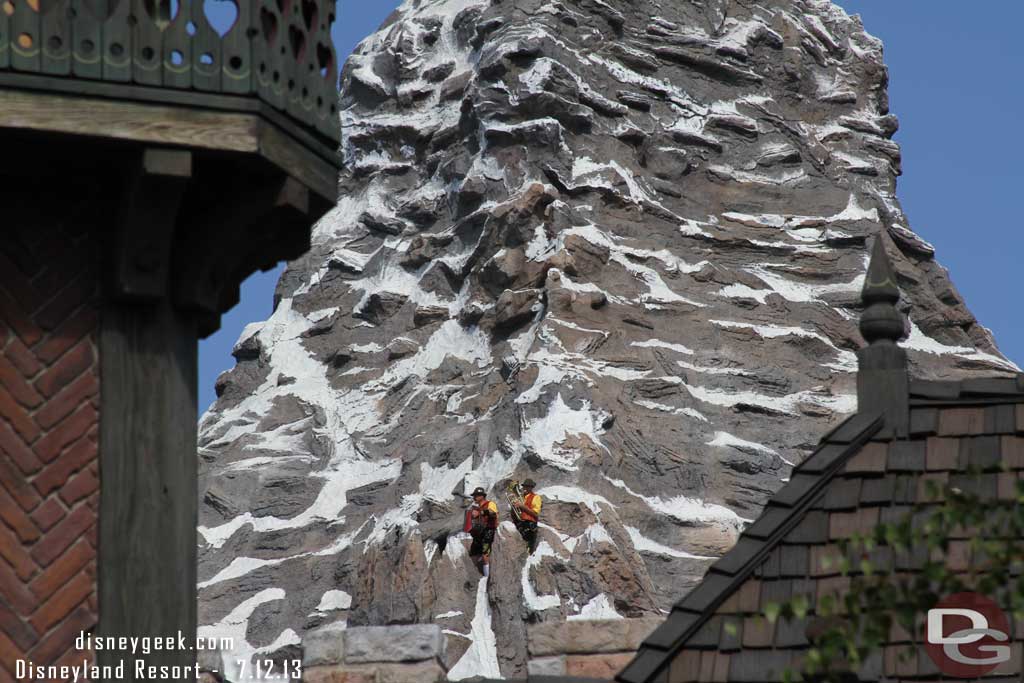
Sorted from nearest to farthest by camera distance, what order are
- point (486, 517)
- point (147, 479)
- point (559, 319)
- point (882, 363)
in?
point (147, 479), point (882, 363), point (486, 517), point (559, 319)

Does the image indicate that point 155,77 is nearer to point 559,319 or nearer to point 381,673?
point 381,673

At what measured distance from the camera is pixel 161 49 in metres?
10.4

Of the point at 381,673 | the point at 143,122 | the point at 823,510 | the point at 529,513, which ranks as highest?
the point at 529,513

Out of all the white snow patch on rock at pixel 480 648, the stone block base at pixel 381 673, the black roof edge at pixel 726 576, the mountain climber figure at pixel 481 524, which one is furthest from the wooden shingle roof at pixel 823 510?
the white snow patch on rock at pixel 480 648

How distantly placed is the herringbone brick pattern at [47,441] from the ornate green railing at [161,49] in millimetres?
969

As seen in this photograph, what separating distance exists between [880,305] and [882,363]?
38 cm

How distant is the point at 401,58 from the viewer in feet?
225

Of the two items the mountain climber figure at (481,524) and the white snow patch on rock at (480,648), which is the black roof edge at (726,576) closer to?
the mountain climber figure at (481,524)

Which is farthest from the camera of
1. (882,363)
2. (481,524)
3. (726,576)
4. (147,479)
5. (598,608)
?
(598,608)

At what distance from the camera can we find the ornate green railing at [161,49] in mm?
10195

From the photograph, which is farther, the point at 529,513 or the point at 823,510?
the point at 529,513

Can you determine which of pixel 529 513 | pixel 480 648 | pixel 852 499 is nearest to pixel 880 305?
pixel 852 499

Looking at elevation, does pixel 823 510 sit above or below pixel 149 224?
below

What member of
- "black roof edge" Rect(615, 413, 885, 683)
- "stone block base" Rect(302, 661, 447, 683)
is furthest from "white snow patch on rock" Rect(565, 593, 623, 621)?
"black roof edge" Rect(615, 413, 885, 683)
